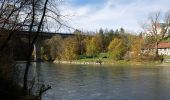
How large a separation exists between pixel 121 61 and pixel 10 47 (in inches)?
3368

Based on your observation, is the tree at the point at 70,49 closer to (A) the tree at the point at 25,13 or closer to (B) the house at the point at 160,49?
(B) the house at the point at 160,49

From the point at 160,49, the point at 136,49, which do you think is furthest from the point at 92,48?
the point at 160,49

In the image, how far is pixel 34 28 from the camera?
56.1 ft

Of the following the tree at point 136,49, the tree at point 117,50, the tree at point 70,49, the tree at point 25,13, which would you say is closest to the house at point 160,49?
the tree at point 136,49

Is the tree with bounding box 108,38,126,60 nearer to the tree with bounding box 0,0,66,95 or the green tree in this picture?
the green tree

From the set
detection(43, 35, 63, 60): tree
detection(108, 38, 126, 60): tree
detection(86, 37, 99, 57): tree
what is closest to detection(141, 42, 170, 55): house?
detection(108, 38, 126, 60): tree

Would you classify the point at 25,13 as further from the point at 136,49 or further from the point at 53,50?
the point at 53,50

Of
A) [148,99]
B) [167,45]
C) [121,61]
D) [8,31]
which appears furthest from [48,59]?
[8,31]

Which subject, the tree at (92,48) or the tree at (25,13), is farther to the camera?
the tree at (92,48)

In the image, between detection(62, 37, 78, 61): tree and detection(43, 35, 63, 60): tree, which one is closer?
detection(43, 35, 63, 60): tree

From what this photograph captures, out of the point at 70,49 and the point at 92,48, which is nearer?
the point at 70,49

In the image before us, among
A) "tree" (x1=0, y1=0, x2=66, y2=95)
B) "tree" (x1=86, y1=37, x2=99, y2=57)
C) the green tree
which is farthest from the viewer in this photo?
"tree" (x1=86, y1=37, x2=99, y2=57)

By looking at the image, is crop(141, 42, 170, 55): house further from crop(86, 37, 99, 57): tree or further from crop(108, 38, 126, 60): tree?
crop(86, 37, 99, 57): tree

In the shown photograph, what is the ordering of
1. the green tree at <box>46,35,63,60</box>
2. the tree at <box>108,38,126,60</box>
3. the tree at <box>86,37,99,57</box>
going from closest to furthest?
the tree at <box>108,38,126,60</box>, the green tree at <box>46,35,63,60</box>, the tree at <box>86,37,99,57</box>
